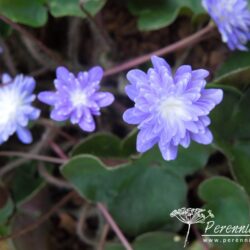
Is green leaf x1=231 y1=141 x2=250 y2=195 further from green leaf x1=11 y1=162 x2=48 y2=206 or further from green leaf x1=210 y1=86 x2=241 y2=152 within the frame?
green leaf x1=11 y1=162 x2=48 y2=206

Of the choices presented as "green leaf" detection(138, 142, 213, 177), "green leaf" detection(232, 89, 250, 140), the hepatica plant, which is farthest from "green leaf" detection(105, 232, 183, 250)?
"green leaf" detection(232, 89, 250, 140)

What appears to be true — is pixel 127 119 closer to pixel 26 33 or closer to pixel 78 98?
pixel 78 98

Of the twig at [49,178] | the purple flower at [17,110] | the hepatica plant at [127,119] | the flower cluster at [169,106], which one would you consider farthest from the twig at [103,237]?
the flower cluster at [169,106]

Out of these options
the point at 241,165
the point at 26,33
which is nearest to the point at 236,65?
the point at 241,165

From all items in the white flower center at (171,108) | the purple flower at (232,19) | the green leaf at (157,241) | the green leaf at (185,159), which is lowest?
the green leaf at (157,241)

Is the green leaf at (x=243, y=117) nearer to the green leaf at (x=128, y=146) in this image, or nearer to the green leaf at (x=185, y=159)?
the green leaf at (x=185, y=159)

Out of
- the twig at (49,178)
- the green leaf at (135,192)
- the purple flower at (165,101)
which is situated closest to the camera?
the purple flower at (165,101)
